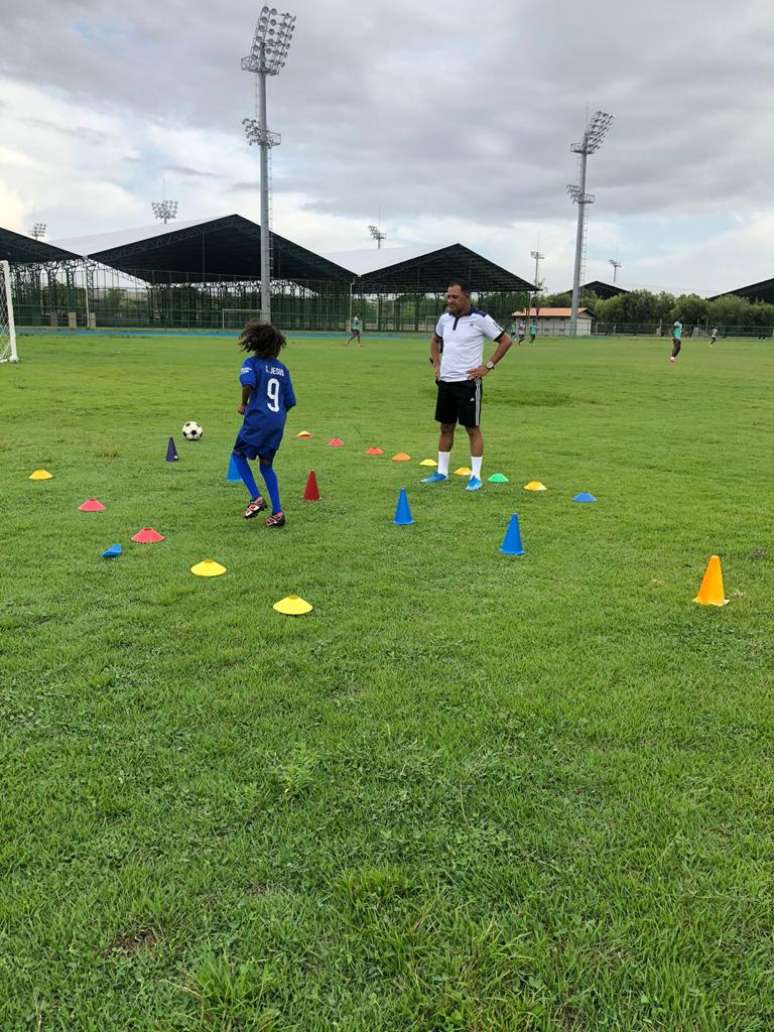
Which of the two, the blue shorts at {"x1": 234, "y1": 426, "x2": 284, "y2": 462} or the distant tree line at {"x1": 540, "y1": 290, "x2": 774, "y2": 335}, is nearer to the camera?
the blue shorts at {"x1": 234, "y1": 426, "x2": 284, "y2": 462}

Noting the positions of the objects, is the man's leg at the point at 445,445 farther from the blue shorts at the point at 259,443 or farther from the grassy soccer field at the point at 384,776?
the blue shorts at the point at 259,443

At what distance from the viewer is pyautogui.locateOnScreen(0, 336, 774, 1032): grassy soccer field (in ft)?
5.81

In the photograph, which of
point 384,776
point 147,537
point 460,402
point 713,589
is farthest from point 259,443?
point 384,776

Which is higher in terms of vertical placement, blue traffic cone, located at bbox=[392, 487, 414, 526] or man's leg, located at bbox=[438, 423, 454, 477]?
man's leg, located at bbox=[438, 423, 454, 477]

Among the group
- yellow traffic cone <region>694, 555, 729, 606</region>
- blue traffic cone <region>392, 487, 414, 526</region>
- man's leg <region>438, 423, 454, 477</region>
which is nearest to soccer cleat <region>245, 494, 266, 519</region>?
blue traffic cone <region>392, 487, 414, 526</region>

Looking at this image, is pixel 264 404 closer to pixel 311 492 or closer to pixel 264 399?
pixel 264 399

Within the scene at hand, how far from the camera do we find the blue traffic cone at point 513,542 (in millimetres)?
5012

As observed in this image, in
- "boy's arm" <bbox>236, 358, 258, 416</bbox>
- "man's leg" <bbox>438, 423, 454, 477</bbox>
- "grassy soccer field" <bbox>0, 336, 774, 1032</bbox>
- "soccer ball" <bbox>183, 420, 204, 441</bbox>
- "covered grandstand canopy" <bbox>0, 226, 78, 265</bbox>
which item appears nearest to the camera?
"grassy soccer field" <bbox>0, 336, 774, 1032</bbox>

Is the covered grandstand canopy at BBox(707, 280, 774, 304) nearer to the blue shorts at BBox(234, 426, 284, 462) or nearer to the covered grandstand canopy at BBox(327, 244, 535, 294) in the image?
the covered grandstand canopy at BBox(327, 244, 535, 294)

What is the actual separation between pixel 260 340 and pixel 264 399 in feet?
1.47

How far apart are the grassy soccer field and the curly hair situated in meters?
1.34

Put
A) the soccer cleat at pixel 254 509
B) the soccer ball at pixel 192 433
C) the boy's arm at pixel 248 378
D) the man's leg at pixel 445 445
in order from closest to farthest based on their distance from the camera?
the boy's arm at pixel 248 378, the soccer cleat at pixel 254 509, the man's leg at pixel 445 445, the soccer ball at pixel 192 433

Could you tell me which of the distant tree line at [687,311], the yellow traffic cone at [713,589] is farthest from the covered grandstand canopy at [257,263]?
the yellow traffic cone at [713,589]

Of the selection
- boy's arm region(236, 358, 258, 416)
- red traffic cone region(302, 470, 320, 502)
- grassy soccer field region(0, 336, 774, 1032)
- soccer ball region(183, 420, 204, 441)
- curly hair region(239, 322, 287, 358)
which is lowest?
grassy soccer field region(0, 336, 774, 1032)
